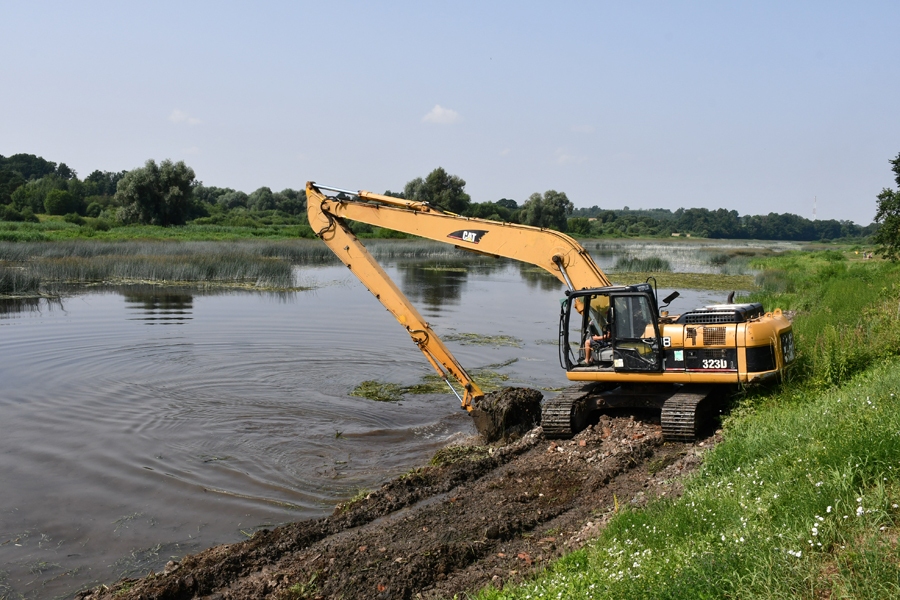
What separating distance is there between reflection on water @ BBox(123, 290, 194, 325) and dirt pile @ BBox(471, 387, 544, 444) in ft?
49.8

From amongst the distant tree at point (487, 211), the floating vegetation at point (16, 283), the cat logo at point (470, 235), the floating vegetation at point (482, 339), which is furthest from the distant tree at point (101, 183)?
the cat logo at point (470, 235)

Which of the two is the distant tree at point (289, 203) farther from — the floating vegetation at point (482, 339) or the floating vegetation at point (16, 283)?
the floating vegetation at point (482, 339)

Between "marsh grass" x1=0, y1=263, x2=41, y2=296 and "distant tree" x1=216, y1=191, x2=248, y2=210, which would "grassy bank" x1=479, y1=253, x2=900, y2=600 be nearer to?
"marsh grass" x1=0, y1=263, x2=41, y2=296

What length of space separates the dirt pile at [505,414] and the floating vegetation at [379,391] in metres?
3.70

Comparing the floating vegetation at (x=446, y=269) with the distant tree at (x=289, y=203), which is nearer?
the floating vegetation at (x=446, y=269)

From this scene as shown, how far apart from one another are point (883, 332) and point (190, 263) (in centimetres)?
3241

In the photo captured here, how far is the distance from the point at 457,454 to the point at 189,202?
224ft

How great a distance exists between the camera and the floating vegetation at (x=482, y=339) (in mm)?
22688

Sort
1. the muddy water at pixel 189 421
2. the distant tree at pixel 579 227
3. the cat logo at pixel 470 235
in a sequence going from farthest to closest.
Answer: the distant tree at pixel 579 227 → the cat logo at pixel 470 235 → the muddy water at pixel 189 421

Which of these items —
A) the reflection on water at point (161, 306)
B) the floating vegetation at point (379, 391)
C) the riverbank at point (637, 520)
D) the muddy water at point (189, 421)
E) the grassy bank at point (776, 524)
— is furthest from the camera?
the reflection on water at point (161, 306)

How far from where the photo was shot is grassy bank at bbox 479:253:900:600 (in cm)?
496

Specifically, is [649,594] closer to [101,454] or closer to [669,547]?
[669,547]

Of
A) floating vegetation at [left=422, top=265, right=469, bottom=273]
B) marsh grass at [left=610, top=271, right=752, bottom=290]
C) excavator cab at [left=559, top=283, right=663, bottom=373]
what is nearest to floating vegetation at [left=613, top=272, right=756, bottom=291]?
marsh grass at [left=610, top=271, right=752, bottom=290]

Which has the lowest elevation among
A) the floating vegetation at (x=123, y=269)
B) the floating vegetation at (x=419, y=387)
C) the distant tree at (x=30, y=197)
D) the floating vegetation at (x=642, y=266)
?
the floating vegetation at (x=419, y=387)
